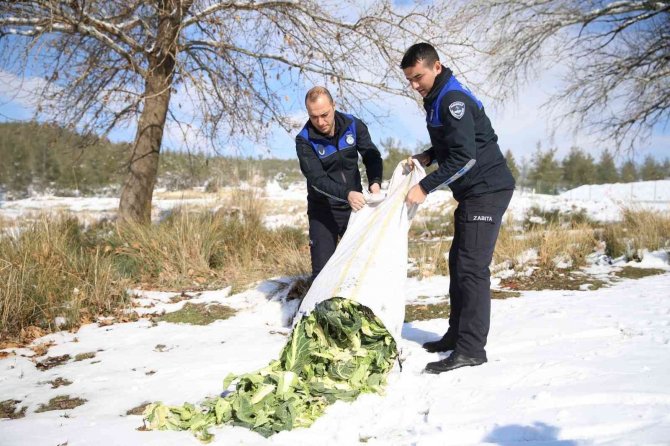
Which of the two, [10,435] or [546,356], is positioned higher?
[546,356]

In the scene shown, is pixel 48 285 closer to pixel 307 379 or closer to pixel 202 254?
pixel 202 254

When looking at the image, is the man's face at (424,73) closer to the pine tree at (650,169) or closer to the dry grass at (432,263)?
the dry grass at (432,263)

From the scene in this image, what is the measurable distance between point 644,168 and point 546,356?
68309 millimetres

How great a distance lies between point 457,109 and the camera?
2.55m

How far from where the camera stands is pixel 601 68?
1121 centimetres

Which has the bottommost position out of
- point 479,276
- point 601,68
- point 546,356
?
point 546,356

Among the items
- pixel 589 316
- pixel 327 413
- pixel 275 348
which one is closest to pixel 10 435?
pixel 327 413

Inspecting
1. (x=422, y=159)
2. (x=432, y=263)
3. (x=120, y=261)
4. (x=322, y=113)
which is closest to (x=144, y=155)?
(x=120, y=261)

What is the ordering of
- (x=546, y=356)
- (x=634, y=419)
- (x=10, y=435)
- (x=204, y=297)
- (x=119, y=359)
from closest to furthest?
1. (x=634, y=419)
2. (x=10, y=435)
3. (x=546, y=356)
4. (x=119, y=359)
5. (x=204, y=297)

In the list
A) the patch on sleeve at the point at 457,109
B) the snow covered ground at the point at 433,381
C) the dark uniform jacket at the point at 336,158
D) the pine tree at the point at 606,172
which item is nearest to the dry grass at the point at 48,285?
the snow covered ground at the point at 433,381

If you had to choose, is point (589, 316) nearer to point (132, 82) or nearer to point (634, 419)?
point (634, 419)

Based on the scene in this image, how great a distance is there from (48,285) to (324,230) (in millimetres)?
2562

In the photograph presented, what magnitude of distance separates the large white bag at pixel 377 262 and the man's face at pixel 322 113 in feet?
2.07

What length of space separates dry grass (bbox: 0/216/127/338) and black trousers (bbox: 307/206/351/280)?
2.12 meters
